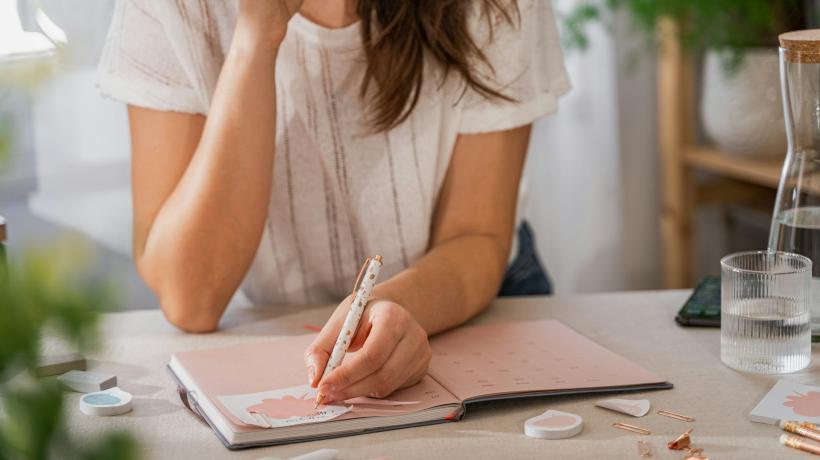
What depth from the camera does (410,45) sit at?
1127 mm

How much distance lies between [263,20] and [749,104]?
4.24 ft

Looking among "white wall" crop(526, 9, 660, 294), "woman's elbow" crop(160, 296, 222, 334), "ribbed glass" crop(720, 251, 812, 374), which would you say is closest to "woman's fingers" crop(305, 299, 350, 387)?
"woman's elbow" crop(160, 296, 222, 334)

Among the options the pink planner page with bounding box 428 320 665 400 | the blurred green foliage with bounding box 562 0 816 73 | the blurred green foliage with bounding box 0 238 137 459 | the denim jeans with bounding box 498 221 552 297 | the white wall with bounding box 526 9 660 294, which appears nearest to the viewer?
the blurred green foliage with bounding box 0 238 137 459

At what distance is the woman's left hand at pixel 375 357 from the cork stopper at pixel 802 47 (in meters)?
0.39

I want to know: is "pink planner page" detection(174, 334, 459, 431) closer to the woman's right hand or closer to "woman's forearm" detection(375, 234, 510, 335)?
"woman's forearm" detection(375, 234, 510, 335)

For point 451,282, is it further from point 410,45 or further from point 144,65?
point 144,65

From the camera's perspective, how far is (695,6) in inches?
76.4

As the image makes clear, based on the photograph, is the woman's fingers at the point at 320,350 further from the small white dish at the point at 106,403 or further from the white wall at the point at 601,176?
the white wall at the point at 601,176

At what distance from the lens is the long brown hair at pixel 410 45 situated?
3.68 feet

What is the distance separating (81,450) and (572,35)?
187 centimetres

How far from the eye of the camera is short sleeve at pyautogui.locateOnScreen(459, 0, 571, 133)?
3.74 ft

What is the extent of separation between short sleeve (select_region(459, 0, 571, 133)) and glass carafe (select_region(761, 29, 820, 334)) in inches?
13.1

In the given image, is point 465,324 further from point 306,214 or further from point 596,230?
point 596,230

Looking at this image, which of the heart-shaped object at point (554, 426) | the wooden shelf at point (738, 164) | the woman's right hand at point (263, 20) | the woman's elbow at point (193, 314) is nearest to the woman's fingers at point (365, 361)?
the heart-shaped object at point (554, 426)
